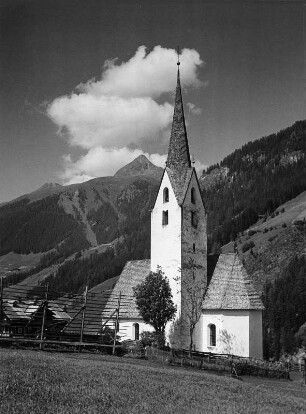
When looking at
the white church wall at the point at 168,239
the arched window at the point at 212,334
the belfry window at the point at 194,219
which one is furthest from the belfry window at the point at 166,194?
the arched window at the point at 212,334

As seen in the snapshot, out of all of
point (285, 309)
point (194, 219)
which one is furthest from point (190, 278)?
point (285, 309)

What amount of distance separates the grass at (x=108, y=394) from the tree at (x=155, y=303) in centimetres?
2323

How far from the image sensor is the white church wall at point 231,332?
43.8m

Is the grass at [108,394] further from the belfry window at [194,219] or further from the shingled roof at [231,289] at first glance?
the belfry window at [194,219]

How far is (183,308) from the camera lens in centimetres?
4662

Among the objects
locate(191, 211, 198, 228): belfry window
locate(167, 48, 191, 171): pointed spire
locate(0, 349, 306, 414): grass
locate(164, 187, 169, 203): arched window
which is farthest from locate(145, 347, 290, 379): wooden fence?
locate(167, 48, 191, 171): pointed spire

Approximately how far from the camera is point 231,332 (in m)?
44.4

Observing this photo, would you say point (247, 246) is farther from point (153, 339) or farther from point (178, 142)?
point (153, 339)

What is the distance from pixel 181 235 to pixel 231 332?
10.4 meters

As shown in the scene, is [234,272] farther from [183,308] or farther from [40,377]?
[40,377]

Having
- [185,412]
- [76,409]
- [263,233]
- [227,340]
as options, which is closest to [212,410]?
[185,412]

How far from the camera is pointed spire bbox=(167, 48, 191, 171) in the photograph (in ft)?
171

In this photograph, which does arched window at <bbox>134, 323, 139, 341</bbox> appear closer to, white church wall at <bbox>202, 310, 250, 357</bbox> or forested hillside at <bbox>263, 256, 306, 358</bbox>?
white church wall at <bbox>202, 310, 250, 357</bbox>

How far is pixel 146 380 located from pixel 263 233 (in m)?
159
